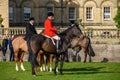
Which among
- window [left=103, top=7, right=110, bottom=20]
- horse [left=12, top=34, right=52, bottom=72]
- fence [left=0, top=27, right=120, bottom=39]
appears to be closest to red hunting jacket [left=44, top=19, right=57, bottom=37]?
horse [left=12, top=34, right=52, bottom=72]

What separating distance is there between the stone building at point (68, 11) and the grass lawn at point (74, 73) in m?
46.3

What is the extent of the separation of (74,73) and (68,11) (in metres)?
54.8

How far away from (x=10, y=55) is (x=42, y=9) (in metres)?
42.7

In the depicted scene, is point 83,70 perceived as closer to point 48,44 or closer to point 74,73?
point 74,73

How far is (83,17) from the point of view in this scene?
86.5 metres

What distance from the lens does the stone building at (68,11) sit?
276 ft

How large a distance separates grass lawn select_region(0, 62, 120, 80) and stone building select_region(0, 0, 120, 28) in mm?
46290

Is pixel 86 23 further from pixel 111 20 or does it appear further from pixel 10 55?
pixel 10 55

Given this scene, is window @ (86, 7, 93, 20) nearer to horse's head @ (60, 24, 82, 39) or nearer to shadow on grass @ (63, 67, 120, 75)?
shadow on grass @ (63, 67, 120, 75)

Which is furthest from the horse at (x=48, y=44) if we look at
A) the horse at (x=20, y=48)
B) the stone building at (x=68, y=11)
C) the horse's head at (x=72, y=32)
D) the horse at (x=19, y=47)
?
the stone building at (x=68, y=11)

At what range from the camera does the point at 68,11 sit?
8656 centimetres

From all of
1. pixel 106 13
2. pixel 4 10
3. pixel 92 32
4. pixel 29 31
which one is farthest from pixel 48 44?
pixel 106 13

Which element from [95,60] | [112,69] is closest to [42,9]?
[95,60]

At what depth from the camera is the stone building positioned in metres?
84.0
